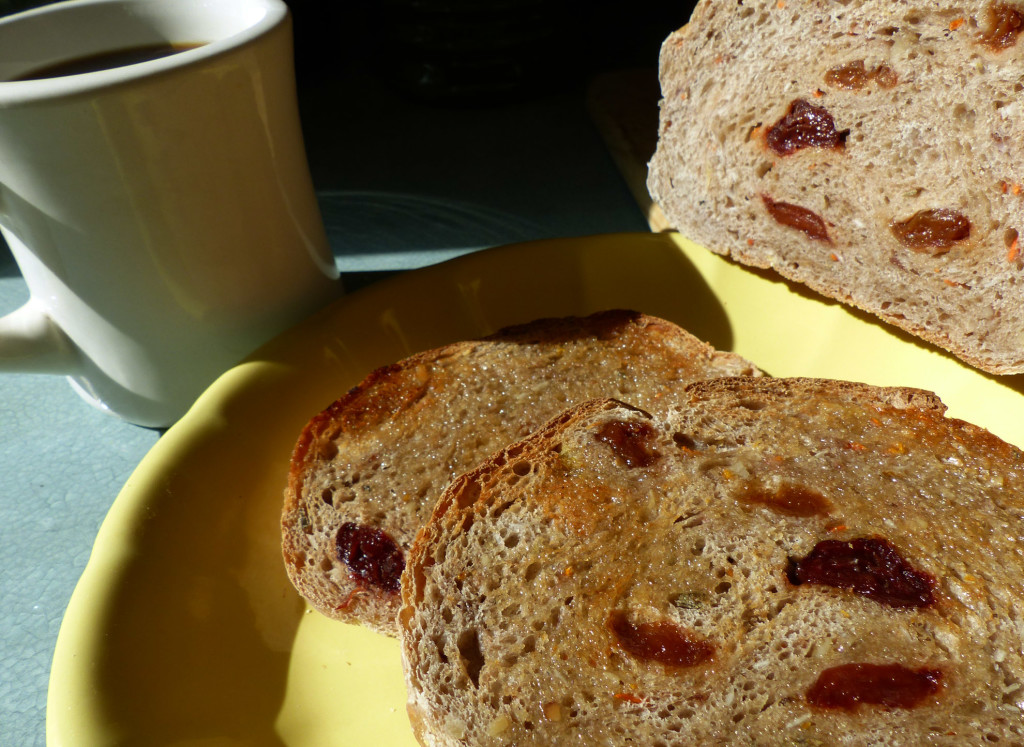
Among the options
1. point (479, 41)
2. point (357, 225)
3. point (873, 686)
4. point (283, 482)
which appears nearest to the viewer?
point (873, 686)

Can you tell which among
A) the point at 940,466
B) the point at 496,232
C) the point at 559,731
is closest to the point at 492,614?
the point at 559,731

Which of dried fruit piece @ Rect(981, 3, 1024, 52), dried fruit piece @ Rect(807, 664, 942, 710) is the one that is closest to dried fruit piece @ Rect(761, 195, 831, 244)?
dried fruit piece @ Rect(981, 3, 1024, 52)

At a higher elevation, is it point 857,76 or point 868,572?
point 857,76

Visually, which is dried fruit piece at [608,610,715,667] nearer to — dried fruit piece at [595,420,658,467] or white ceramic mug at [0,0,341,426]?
dried fruit piece at [595,420,658,467]

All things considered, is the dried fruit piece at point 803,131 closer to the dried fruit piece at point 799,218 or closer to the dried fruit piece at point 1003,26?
the dried fruit piece at point 799,218

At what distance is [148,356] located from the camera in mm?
1300

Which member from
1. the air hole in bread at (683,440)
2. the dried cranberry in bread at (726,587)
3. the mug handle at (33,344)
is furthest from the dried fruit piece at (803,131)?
the mug handle at (33,344)

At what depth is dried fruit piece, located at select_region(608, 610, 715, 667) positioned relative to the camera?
92 centimetres

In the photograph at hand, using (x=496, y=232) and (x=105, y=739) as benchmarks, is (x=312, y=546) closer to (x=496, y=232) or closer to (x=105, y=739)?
(x=105, y=739)

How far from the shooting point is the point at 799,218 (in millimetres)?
1403

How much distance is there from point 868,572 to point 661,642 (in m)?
0.28

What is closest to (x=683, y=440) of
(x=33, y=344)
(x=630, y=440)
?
(x=630, y=440)

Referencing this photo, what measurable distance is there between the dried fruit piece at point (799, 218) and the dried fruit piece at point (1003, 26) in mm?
367

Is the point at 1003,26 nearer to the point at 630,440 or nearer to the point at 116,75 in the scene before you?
the point at 630,440
